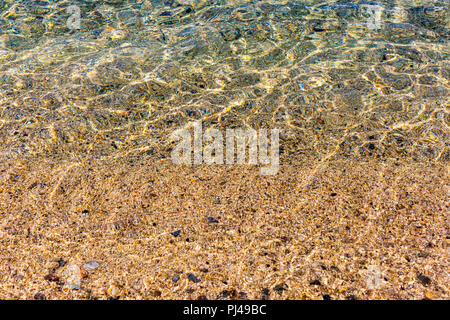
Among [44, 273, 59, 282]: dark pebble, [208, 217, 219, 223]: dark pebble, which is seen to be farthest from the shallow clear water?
[44, 273, 59, 282]: dark pebble

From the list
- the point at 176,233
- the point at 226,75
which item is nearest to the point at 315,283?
the point at 176,233

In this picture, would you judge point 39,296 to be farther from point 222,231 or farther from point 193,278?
point 222,231

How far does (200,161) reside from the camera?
3.74 metres

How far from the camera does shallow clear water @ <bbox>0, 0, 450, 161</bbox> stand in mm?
4000

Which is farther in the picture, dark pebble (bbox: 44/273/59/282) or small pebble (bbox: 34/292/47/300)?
dark pebble (bbox: 44/273/59/282)

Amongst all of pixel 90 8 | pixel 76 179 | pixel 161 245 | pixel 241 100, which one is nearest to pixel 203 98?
pixel 241 100

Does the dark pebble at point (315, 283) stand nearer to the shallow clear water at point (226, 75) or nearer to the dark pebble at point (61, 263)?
the shallow clear water at point (226, 75)

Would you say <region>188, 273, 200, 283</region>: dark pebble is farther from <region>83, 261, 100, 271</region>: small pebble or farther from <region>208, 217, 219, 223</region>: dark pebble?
<region>83, 261, 100, 271</region>: small pebble

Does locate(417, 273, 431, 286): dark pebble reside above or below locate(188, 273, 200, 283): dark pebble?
below

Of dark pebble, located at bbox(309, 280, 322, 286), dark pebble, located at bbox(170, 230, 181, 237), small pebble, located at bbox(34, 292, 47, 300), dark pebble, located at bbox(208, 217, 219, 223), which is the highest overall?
small pebble, located at bbox(34, 292, 47, 300)

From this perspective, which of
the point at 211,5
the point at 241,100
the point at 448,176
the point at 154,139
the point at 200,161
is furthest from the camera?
the point at 211,5

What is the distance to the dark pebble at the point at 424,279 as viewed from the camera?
7.77ft
